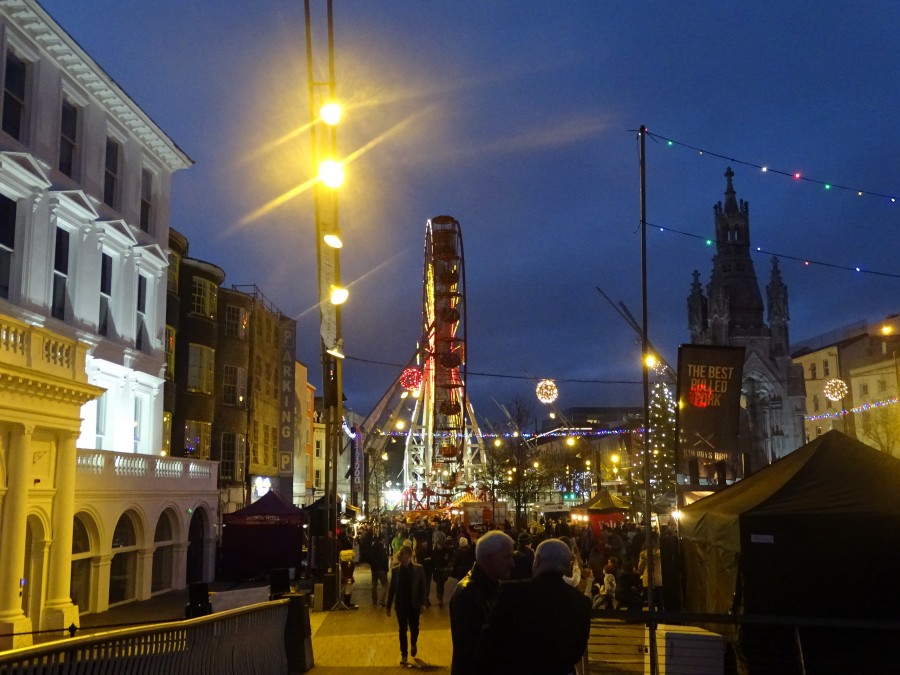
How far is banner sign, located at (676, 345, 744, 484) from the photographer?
679 inches

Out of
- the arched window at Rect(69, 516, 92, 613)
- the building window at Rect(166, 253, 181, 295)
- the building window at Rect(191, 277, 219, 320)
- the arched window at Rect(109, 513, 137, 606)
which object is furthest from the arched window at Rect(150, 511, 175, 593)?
the building window at Rect(191, 277, 219, 320)

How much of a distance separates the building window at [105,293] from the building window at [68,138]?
2802 millimetres

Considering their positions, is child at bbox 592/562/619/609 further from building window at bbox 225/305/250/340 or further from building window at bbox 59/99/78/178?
building window at bbox 225/305/250/340

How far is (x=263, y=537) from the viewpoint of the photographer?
2884 centimetres

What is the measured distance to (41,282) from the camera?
2116 centimetres

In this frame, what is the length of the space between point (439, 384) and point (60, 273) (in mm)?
42564

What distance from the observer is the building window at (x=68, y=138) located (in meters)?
22.7

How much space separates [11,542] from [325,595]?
788 cm

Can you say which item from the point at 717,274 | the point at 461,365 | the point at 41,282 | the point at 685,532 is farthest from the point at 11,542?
the point at 717,274

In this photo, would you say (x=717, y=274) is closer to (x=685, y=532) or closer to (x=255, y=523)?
(x=255, y=523)

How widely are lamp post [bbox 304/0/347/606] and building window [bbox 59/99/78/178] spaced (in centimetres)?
888

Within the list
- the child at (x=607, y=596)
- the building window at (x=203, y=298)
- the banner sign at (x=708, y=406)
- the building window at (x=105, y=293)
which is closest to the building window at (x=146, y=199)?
the building window at (x=105, y=293)

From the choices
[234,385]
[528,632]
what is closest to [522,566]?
[528,632]

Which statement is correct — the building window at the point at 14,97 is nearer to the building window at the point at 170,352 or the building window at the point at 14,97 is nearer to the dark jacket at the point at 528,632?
the building window at the point at 170,352
